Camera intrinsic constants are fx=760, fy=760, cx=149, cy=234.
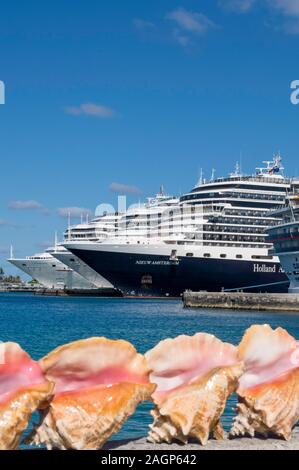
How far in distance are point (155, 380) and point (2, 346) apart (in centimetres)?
194

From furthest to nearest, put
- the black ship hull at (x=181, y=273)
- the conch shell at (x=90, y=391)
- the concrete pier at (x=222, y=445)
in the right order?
the black ship hull at (x=181, y=273) → the concrete pier at (x=222, y=445) → the conch shell at (x=90, y=391)

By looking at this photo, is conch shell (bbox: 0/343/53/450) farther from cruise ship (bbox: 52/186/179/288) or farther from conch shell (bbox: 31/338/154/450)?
cruise ship (bbox: 52/186/179/288)

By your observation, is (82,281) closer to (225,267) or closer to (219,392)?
(225,267)

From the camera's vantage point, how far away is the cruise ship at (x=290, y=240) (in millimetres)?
66625

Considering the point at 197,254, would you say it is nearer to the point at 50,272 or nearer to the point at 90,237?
the point at 90,237

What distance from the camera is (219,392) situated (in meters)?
8.48

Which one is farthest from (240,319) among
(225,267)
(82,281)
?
(82,281)

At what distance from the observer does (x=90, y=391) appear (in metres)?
8.02

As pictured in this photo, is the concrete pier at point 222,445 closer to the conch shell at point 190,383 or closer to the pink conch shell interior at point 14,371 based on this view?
the conch shell at point 190,383

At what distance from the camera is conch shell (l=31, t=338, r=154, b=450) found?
786cm

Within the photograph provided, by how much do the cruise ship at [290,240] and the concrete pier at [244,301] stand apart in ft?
13.6

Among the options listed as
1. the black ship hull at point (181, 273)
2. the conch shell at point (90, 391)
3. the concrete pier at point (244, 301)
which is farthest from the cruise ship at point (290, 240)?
the conch shell at point (90, 391)

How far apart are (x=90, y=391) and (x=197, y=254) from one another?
253 ft
